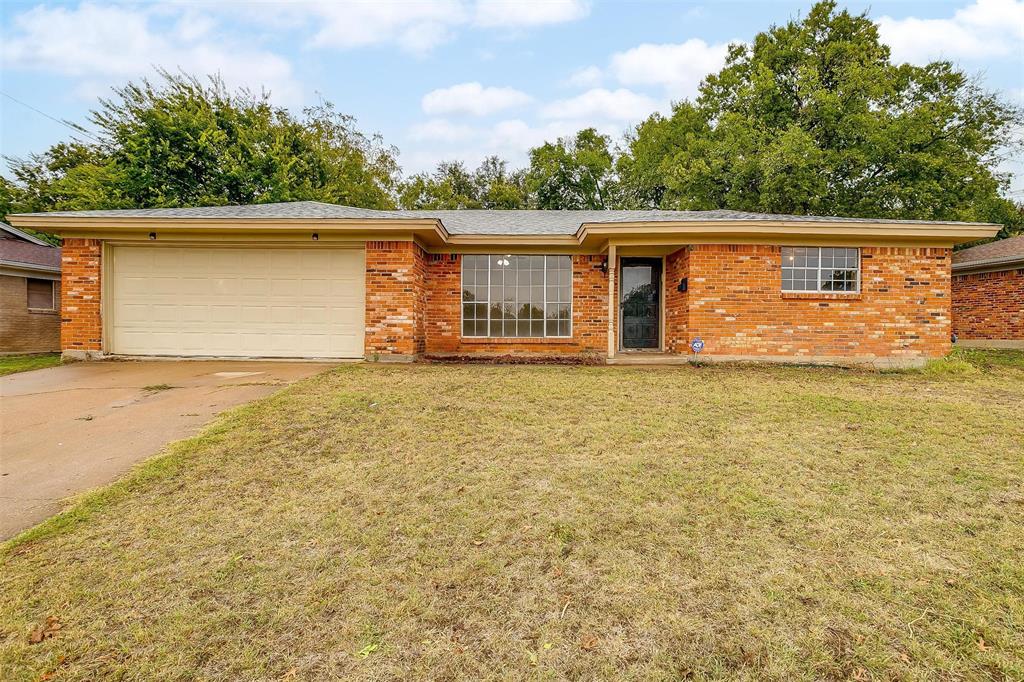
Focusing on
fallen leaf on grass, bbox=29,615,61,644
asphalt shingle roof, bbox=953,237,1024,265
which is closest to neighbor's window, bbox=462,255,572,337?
fallen leaf on grass, bbox=29,615,61,644

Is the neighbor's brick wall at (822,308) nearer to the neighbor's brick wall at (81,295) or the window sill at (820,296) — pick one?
the window sill at (820,296)

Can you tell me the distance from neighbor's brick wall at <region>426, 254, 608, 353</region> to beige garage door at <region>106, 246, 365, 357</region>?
171 centimetres

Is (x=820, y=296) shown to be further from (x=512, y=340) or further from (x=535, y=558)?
(x=535, y=558)

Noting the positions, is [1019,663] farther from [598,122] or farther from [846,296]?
[598,122]

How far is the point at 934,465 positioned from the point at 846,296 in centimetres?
627

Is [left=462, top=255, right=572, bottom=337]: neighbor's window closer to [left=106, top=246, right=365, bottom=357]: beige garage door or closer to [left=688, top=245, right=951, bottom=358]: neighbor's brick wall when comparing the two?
[left=106, top=246, right=365, bottom=357]: beige garage door

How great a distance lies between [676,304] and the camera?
30.3 ft

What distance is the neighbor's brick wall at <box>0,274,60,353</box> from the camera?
10258 mm

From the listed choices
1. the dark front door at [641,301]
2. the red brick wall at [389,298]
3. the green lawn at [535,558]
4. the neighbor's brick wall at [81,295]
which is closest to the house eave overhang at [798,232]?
the dark front door at [641,301]

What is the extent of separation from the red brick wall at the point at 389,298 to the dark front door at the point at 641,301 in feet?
16.0

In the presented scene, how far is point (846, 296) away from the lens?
8.39m

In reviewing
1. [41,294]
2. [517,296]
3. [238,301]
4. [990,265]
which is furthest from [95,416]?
[990,265]

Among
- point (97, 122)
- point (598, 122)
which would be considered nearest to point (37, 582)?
point (97, 122)

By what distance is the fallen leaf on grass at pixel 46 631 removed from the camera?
1.57m
